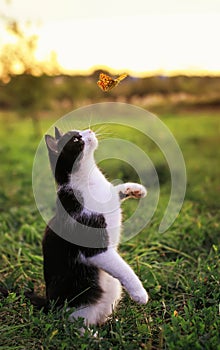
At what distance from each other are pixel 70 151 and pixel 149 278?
1.27m

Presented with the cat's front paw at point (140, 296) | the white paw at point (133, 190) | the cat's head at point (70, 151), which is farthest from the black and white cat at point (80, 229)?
the cat's front paw at point (140, 296)

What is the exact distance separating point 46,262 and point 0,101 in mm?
12419

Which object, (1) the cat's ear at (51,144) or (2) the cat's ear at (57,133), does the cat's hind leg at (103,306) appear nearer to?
(1) the cat's ear at (51,144)

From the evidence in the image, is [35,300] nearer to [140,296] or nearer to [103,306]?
[103,306]

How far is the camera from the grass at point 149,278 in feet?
8.75

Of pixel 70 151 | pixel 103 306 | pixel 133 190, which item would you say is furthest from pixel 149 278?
pixel 70 151

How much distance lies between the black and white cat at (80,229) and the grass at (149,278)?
0.15 meters

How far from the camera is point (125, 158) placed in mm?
7727

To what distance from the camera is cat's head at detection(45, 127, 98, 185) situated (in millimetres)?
2955

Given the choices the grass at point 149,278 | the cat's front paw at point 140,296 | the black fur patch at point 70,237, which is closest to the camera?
the grass at point 149,278

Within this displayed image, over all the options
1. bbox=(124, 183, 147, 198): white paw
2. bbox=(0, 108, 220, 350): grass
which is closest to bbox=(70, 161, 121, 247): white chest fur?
bbox=(124, 183, 147, 198): white paw

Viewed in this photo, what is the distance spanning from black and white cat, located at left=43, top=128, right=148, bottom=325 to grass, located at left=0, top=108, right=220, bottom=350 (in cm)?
15

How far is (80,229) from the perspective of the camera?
2887 mm

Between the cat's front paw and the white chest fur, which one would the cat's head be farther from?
the cat's front paw
